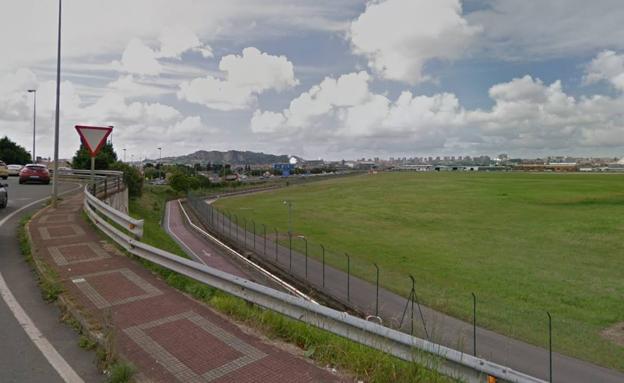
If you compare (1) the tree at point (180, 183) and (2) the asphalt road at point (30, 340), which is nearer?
(2) the asphalt road at point (30, 340)

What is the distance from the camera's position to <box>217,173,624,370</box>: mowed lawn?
67.4 ft

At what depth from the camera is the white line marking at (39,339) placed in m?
4.83

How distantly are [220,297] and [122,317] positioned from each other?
151 centimetres

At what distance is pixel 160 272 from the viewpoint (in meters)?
8.62

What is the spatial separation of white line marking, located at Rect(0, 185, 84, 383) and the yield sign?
7402mm

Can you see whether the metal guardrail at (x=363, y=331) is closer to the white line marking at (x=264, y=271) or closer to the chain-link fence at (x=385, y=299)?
the chain-link fence at (x=385, y=299)

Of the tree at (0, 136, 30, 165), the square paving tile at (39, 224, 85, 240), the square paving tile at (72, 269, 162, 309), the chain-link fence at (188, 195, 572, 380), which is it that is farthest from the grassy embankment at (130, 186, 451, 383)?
the tree at (0, 136, 30, 165)

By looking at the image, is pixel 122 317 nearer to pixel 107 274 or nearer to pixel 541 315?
pixel 107 274

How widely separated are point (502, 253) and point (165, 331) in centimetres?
3634

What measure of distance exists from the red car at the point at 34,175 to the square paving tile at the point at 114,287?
27.6 meters

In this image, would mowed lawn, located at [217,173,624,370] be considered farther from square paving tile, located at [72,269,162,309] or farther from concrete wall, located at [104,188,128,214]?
square paving tile, located at [72,269,162,309]

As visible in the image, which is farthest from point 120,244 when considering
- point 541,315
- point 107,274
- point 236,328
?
point 541,315

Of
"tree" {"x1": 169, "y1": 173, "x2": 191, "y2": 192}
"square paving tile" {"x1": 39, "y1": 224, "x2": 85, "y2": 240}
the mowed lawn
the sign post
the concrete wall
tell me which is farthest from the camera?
"tree" {"x1": 169, "y1": 173, "x2": 191, "y2": 192}

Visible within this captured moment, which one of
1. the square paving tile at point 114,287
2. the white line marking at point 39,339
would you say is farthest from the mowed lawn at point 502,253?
the white line marking at point 39,339
